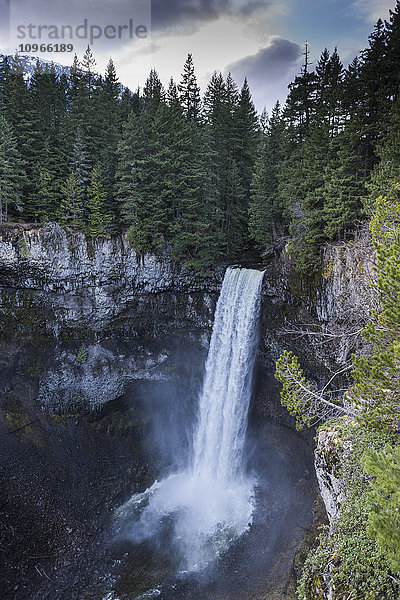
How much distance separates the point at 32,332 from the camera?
64.0 ft

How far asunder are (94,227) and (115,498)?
15891 mm

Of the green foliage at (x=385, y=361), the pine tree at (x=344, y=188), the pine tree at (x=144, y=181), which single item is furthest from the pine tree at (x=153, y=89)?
the green foliage at (x=385, y=361)

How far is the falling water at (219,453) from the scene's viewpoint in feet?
51.6

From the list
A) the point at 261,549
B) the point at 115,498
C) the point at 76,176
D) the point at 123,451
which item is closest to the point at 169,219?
the point at 76,176

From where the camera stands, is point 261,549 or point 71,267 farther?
point 71,267

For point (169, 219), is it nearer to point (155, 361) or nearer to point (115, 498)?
point (155, 361)

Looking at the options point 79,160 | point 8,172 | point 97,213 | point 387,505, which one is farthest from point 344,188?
point 8,172

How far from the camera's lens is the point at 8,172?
19.2 meters

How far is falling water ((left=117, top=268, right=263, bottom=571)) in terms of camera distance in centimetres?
1572

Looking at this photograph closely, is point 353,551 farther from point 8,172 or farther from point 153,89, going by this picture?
point 153,89

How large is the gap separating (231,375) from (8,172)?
60.0ft

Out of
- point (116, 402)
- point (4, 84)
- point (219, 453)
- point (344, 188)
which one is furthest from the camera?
point (4, 84)

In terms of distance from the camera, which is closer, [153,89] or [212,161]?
[212,161]

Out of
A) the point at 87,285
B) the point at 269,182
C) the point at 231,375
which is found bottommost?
the point at 231,375
